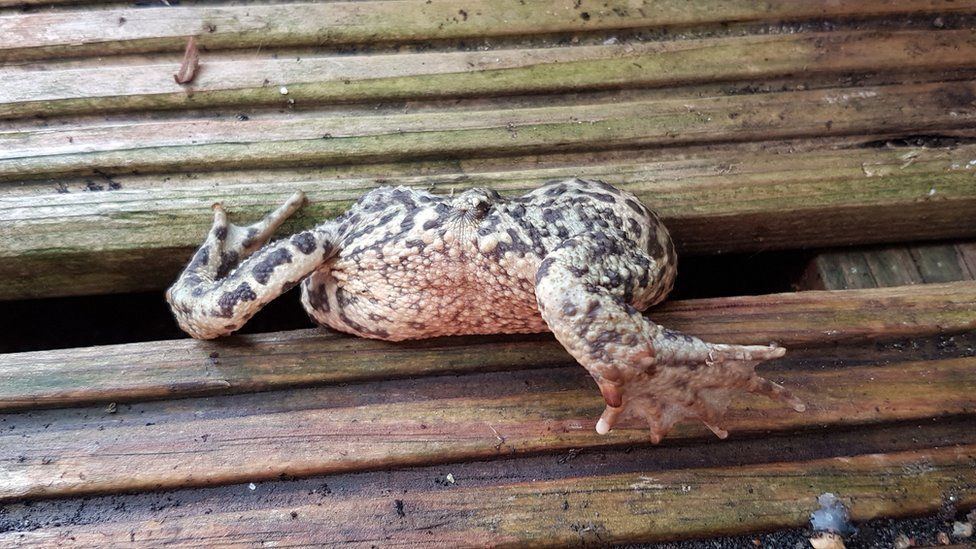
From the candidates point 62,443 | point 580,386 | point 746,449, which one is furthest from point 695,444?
point 62,443

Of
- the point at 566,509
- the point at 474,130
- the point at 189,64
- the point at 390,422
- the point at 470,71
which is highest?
the point at 189,64

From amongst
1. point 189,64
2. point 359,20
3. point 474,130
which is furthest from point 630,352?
point 189,64

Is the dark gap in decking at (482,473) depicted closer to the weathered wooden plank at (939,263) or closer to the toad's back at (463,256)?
the toad's back at (463,256)

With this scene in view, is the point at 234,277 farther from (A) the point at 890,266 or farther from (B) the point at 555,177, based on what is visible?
(A) the point at 890,266

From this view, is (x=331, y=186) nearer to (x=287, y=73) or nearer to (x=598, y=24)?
(x=287, y=73)

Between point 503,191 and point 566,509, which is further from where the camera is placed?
point 503,191
